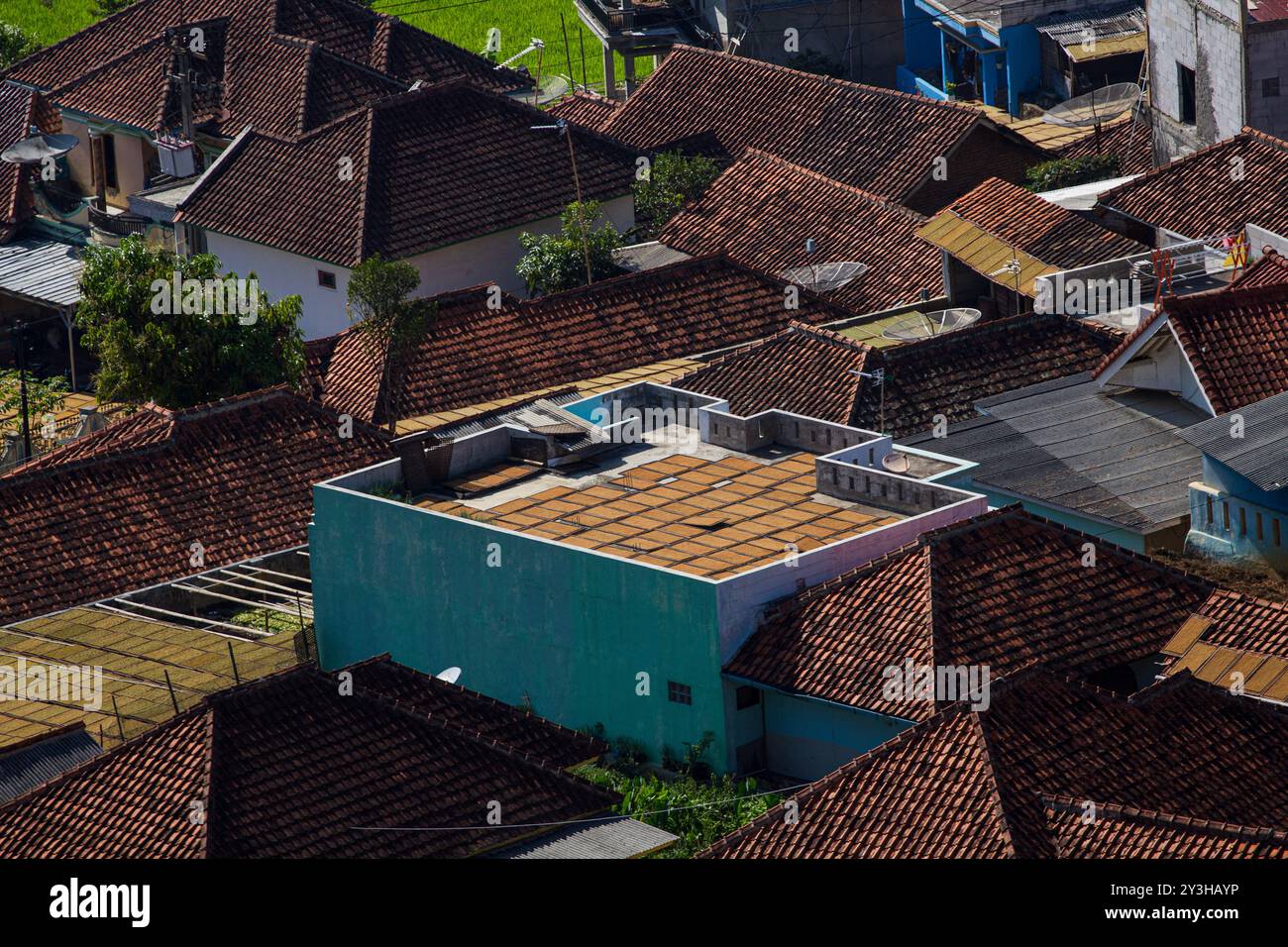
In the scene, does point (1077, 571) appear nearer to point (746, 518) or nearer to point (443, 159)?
point (746, 518)

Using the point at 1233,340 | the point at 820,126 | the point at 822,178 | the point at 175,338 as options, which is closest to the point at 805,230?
the point at 822,178

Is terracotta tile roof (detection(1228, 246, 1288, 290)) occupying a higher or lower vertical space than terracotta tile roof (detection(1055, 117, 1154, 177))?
higher

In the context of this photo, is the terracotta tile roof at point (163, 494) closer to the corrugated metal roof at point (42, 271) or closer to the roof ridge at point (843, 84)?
the corrugated metal roof at point (42, 271)

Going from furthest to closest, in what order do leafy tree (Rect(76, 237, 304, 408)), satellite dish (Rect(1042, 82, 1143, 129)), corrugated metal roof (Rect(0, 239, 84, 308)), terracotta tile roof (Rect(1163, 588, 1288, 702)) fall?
satellite dish (Rect(1042, 82, 1143, 129)) < corrugated metal roof (Rect(0, 239, 84, 308)) < leafy tree (Rect(76, 237, 304, 408)) < terracotta tile roof (Rect(1163, 588, 1288, 702))

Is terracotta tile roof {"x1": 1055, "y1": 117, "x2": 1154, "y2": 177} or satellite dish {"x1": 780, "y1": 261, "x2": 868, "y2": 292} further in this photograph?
terracotta tile roof {"x1": 1055, "y1": 117, "x2": 1154, "y2": 177}

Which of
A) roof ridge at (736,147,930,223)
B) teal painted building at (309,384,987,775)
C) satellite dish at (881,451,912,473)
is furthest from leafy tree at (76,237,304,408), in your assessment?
satellite dish at (881,451,912,473)

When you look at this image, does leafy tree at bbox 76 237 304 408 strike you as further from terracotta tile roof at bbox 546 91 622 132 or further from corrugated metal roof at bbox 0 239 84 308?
terracotta tile roof at bbox 546 91 622 132

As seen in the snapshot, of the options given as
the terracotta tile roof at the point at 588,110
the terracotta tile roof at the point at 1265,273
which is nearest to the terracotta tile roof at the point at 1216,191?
the terracotta tile roof at the point at 1265,273
